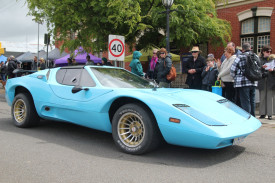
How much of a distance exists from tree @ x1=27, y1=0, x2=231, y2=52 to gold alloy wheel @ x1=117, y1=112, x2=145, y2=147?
6704 millimetres

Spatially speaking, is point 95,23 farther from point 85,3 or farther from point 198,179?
point 198,179

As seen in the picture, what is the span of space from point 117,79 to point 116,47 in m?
4.22

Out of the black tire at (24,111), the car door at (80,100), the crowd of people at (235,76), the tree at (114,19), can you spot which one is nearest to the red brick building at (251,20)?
the tree at (114,19)

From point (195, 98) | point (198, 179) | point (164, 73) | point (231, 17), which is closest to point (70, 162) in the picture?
point (198, 179)

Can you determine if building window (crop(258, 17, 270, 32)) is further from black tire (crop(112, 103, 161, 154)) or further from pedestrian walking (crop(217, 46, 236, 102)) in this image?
black tire (crop(112, 103, 161, 154))

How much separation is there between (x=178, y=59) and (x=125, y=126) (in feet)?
34.3

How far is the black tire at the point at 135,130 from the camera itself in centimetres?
363

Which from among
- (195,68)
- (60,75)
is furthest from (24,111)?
(195,68)

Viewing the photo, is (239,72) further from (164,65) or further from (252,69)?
(164,65)

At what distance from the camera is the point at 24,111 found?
543cm

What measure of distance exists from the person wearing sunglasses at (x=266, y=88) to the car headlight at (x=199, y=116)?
4205 millimetres

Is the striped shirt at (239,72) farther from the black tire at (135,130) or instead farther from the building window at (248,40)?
the building window at (248,40)

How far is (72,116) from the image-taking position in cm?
453

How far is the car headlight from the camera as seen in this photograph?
342 centimetres
